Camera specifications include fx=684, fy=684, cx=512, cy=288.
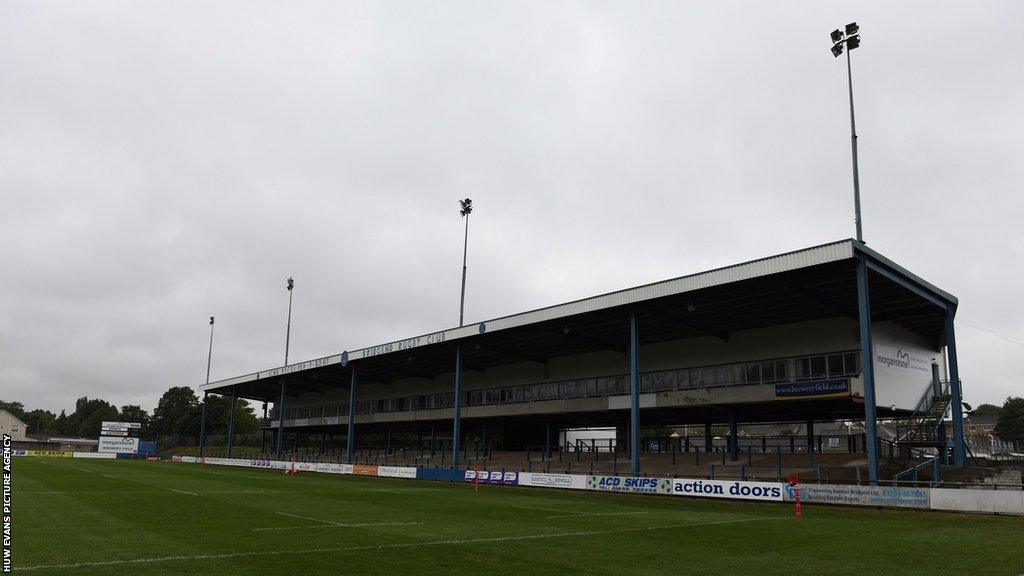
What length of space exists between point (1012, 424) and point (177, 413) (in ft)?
552

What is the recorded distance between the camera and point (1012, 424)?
13162 cm

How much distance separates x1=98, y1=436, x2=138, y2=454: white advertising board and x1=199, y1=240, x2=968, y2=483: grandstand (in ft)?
156

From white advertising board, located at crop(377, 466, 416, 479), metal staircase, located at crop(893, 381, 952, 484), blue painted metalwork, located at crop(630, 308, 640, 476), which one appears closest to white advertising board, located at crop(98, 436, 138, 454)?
white advertising board, located at crop(377, 466, 416, 479)

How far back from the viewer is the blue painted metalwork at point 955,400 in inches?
1302

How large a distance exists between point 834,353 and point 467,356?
96.3ft

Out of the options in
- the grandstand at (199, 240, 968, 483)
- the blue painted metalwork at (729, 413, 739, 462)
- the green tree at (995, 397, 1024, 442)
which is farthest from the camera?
the green tree at (995, 397, 1024, 442)

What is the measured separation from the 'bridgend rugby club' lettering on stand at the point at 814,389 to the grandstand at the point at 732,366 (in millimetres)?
70

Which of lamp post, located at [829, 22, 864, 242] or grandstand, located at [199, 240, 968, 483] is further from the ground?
lamp post, located at [829, 22, 864, 242]

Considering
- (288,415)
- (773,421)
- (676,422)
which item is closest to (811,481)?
(773,421)

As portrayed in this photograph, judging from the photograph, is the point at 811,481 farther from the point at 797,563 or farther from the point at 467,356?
the point at 467,356

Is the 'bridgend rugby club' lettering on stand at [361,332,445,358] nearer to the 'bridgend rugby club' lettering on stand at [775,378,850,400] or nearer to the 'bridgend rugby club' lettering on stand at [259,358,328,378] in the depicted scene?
the 'bridgend rugby club' lettering on stand at [259,358,328,378]

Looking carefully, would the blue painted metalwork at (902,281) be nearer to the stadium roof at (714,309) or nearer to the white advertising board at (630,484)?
the stadium roof at (714,309)

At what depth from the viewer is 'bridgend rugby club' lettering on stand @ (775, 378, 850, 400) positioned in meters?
34.2

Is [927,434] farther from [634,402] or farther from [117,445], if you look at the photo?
[117,445]
